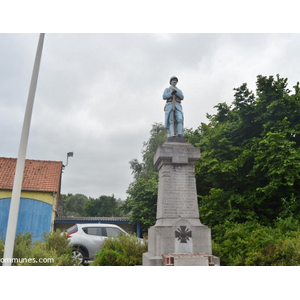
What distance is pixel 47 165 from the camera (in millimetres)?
18641

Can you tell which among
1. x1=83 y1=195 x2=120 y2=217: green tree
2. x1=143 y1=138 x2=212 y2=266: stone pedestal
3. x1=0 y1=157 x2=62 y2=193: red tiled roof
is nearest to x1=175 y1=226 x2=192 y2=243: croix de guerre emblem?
x1=143 y1=138 x2=212 y2=266: stone pedestal

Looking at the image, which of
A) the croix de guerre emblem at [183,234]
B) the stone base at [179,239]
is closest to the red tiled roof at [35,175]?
the stone base at [179,239]

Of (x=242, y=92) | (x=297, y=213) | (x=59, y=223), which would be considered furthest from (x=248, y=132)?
(x=59, y=223)

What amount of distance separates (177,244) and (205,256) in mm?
745

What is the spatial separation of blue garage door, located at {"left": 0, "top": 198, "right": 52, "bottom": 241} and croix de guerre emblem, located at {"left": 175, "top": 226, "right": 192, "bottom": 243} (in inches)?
397

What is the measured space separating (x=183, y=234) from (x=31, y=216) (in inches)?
431

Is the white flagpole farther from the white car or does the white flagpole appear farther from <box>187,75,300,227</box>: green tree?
<box>187,75,300,227</box>: green tree

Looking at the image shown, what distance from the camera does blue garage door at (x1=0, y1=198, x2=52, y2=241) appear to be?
14.4m

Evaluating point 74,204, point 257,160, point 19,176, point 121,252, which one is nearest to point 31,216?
point 121,252

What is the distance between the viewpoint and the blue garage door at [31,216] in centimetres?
1438

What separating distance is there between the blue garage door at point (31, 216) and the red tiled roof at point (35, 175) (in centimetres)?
83

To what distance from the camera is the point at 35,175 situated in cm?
1720

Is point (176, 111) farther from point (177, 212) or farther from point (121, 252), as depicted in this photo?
point (121, 252)

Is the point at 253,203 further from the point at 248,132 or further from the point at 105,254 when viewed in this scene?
the point at 105,254
